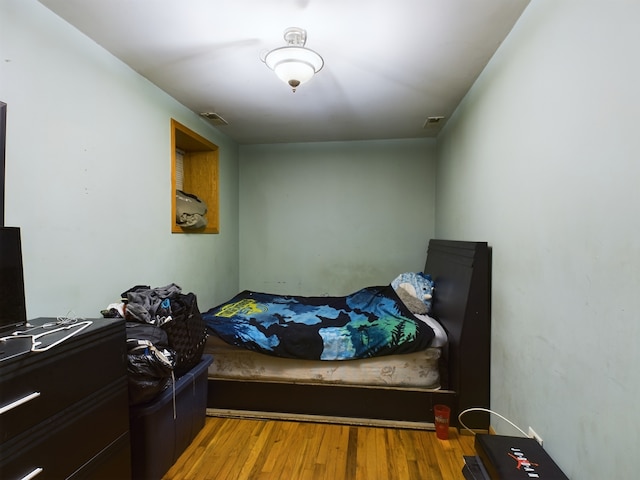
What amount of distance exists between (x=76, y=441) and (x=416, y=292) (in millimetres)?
2400

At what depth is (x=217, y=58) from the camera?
2055mm

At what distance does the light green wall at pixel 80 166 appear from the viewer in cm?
148

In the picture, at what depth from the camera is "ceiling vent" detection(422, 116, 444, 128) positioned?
10.3 ft

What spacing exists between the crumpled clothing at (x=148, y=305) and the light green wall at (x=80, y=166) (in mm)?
232

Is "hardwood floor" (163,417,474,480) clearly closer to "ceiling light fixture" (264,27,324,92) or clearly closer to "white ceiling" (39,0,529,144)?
"ceiling light fixture" (264,27,324,92)

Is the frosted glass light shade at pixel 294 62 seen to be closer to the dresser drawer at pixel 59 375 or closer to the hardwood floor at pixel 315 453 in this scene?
the dresser drawer at pixel 59 375

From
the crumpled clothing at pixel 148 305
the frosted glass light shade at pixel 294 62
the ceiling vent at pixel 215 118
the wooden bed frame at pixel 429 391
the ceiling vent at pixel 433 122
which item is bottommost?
the wooden bed frame at pixel 429 391

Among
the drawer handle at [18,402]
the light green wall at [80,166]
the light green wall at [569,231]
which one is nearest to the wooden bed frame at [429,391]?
the light green wall at [569,231]

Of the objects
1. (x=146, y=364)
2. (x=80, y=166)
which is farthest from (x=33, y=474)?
(x=80, y=166)

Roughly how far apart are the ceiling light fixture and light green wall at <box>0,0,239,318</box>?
3.59 ft

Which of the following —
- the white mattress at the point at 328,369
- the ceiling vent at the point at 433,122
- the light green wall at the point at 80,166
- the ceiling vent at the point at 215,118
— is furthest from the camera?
the ceiling vent at the point at 433,122

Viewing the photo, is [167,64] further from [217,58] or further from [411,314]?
[411,314]

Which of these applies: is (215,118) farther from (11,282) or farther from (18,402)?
(18,402)

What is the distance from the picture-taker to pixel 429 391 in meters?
2.13
